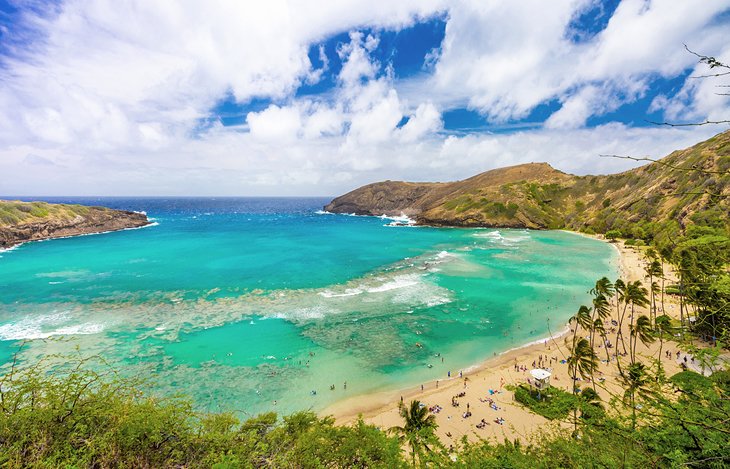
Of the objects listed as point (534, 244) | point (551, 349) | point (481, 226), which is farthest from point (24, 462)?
point (481, 226)

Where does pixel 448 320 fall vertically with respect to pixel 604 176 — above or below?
below

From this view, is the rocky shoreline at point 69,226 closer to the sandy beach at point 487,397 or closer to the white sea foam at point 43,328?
the white sea foam at point 43,328

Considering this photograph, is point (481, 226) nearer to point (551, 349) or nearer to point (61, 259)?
point (551, 349)

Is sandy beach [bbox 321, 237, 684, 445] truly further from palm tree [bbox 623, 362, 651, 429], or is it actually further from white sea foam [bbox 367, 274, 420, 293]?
white sea foam [bbox 367, 274, 420, 293]

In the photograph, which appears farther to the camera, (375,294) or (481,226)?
(481,226)

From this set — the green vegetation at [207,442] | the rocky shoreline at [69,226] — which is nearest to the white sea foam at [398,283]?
the green vegetation at [207,442]

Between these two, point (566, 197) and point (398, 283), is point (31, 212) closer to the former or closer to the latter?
point (398, 283)

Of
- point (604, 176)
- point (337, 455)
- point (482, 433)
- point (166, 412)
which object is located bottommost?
point (482, 433)
